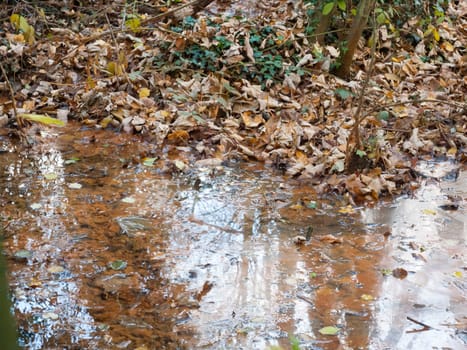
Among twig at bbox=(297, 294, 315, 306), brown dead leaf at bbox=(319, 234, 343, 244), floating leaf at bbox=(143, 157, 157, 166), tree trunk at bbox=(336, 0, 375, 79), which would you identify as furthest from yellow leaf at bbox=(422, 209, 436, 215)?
tree trunk at bbox=(336, 0, 375, 79)

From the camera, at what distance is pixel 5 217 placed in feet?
12.5

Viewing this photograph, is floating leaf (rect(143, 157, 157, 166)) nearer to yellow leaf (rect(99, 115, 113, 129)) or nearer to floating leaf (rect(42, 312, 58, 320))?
yellow leaf (rect(99, 115, 113, 129))

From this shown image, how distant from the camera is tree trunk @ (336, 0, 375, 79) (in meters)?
6.20

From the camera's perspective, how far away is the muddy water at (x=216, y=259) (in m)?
2.79

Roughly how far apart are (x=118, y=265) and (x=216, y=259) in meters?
0.55

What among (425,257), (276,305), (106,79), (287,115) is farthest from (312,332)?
(106,79)

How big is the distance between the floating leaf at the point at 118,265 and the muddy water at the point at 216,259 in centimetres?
1

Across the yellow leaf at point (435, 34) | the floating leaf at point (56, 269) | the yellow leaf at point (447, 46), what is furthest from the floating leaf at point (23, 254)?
the yellow leaf at point (447, 46)

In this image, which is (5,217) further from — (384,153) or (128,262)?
(384,153)

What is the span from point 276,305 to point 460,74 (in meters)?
5.09

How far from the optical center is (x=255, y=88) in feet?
19.6

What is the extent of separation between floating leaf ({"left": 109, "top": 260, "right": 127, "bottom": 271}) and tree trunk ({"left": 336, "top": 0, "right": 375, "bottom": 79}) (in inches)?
155

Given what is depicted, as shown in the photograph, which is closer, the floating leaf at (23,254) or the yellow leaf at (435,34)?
the floating leaf at (23,254)

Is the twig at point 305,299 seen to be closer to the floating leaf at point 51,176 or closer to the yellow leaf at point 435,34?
the floating leaf at point 51,176
